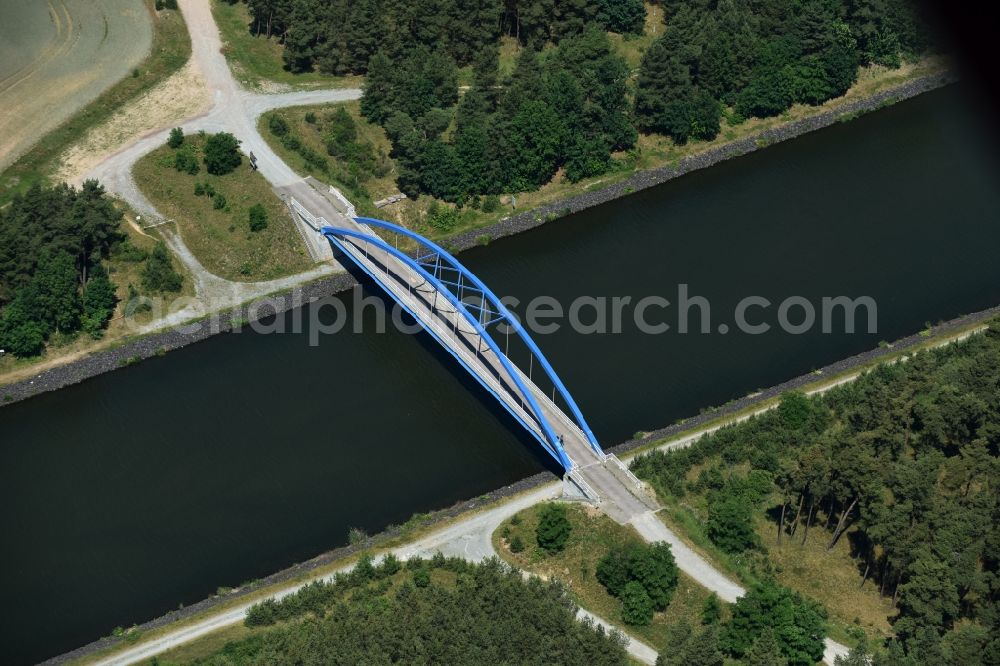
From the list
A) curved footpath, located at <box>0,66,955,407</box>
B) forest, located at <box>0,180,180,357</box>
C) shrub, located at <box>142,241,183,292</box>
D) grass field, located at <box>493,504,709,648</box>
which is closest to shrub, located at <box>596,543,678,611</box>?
grass field, located at <box>493,504,709,648</box>

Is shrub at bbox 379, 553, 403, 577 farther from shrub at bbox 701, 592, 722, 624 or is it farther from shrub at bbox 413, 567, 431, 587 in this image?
shrub at bbox 701, 592, 722, 624

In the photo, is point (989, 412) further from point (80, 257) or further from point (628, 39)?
point (80, 257)

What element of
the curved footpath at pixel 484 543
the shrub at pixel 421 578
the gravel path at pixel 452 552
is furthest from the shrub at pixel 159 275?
the shrub at pixel 421 578

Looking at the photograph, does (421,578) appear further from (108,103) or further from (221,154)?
(108,103)

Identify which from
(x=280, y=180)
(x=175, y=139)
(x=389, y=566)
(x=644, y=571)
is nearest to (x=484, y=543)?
(x=389, y=566)

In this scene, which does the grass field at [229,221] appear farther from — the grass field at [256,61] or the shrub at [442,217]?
the grass field at [256,61]

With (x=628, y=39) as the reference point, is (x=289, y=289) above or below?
below

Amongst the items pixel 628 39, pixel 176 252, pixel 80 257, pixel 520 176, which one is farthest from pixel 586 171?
pixel 80 257
